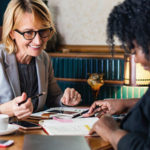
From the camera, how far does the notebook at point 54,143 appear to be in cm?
121

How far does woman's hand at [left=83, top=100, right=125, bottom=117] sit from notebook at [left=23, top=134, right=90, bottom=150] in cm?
48

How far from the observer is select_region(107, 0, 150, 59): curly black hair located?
1062mm

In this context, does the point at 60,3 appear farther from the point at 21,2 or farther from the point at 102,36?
the point at 21,2

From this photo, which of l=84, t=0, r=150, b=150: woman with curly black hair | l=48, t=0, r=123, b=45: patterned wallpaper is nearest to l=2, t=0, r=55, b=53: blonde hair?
l=84, t=0, r=150, b=150: woman with curly black hair

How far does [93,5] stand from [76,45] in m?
0.52

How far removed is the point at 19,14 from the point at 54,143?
3.91 ft

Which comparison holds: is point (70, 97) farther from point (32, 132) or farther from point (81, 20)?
point (81, 20)

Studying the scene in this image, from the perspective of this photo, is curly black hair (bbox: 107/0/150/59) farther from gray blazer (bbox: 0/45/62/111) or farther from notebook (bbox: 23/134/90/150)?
gray blazer (bbox: 0/45/62/111)

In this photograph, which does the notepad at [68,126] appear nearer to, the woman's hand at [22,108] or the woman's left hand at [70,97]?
the woman's hand at [22,108]

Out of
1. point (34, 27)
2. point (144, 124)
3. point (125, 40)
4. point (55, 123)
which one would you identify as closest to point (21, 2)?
point (34, 27)

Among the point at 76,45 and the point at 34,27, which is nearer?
the point at 34,27

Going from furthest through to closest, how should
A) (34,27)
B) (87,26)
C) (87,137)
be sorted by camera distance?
(87,26)
(34,27)
(87,137)

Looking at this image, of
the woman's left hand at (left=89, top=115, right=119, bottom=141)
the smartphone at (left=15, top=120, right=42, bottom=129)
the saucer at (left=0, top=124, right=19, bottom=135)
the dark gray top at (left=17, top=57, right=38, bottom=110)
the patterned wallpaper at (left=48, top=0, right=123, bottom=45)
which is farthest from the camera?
the patterned wallpaper at (left=48, top=0, right=123, bottom=45)

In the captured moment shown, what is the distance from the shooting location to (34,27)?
6.81 feet
